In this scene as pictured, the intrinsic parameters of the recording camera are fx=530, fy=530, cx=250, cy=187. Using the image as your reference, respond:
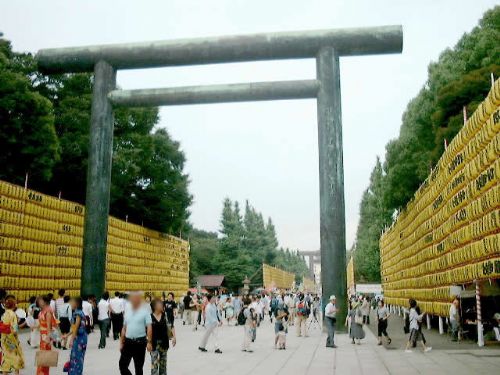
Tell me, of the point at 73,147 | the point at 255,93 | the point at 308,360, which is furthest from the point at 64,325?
the point at 73,147

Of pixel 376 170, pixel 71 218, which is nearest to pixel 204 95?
pixel 71 218

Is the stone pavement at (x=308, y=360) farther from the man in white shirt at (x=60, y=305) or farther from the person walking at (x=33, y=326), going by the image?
the man in white shirt at (x=60, y=305)

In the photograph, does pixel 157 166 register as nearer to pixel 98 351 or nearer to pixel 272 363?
pixel 98 351

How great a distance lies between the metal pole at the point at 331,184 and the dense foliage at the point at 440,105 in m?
6.72

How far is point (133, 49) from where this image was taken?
1823cm

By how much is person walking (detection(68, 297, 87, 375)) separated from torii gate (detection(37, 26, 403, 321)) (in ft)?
29.6

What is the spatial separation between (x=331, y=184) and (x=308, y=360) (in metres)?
6.45

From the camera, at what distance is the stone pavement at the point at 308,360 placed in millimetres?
10102

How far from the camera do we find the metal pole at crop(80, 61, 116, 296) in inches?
686

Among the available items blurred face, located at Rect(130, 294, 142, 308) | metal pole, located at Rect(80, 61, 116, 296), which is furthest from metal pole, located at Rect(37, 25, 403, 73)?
blurred face, located at Rect(130, 294, 142, 308)

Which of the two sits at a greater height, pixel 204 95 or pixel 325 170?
pixel 204 95

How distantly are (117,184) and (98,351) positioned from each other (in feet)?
55.6

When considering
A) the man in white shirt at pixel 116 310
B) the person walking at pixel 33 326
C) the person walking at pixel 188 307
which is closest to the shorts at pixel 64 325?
the person walking at pixel 33 326

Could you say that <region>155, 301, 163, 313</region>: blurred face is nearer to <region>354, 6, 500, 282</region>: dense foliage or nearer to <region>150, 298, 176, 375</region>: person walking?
<region>150, 298, 176, 375</region>: person walking
